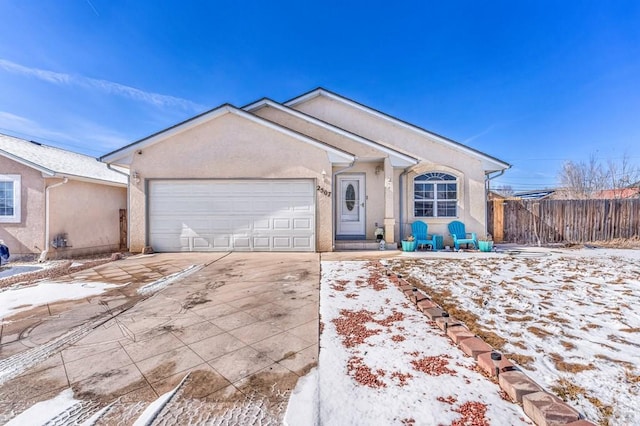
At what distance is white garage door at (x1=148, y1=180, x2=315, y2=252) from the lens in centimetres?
912

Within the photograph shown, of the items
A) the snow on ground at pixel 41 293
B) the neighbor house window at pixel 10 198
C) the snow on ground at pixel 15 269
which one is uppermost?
the neighbor house window at pixel 10 198

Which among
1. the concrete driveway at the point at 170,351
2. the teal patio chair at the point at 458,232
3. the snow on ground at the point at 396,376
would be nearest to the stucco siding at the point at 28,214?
the concrete driveway at the point at 170,351

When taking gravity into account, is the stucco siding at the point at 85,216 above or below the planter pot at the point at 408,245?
above

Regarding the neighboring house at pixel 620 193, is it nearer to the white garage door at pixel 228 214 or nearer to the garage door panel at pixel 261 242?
the white garage door at pixel 228 214

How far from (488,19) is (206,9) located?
11.2m

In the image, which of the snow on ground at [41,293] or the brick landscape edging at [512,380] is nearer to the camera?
the brick landscape edging at [512,380]

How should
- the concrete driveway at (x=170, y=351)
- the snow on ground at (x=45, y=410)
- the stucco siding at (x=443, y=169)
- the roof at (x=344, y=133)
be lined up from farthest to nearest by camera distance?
the stucco siding at (x=443, y=169), the roof at (x=344, y=133), the concrete driveway at (x=170, y=351), the snow on ground at (x=45, y=410)

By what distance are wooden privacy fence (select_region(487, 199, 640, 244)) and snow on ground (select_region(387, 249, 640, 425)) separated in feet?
12.6

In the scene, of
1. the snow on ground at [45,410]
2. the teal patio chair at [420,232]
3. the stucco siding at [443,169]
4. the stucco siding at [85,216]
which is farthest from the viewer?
the stucco siding at [443,169]

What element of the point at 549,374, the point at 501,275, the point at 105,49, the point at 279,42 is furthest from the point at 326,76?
the point at 549,374

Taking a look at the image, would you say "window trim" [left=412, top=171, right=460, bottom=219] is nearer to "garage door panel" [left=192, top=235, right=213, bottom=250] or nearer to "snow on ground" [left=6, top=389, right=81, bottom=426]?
"garage door panel" [left=192, top=235, right=213, bottom=250]

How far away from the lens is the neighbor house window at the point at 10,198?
9.09 metres

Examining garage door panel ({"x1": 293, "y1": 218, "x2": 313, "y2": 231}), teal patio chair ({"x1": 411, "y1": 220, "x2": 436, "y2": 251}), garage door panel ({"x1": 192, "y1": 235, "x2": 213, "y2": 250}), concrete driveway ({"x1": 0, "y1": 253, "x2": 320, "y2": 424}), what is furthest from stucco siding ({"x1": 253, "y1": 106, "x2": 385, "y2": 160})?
concrete driveway ({"x1": 0, "y1": 253, "x2": 320, "y2": 424})

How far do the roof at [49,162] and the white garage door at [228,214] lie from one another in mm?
2431
